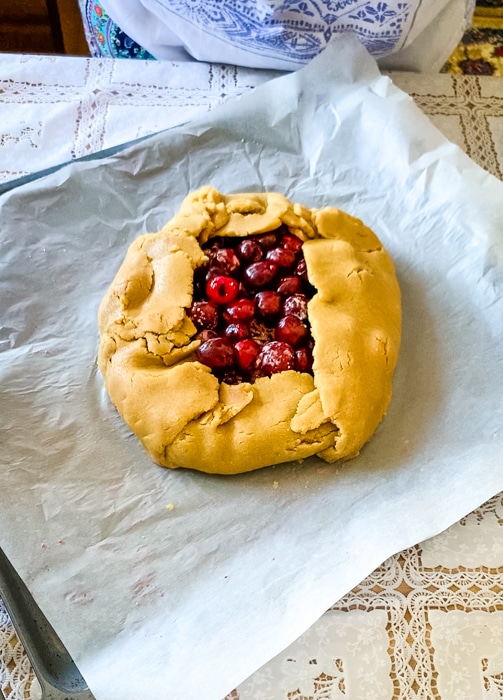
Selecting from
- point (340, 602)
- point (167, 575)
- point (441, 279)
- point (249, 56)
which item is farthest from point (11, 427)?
point (249, 56)

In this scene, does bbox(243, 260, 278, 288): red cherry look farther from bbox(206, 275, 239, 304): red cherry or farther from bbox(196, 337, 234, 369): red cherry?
bbox(196, 337, 234, 369): red cherry

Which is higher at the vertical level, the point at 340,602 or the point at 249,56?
the point at 249,56

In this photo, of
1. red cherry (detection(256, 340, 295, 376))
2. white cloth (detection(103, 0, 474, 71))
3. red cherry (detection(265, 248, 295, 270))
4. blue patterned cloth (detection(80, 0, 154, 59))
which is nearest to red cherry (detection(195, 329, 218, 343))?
red cherry (detection(256, 340, 295, 376))

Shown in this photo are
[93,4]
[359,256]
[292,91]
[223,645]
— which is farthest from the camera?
[93,4]

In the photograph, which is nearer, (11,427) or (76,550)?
(76,550)

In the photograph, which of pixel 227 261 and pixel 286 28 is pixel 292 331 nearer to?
pixel 227 261

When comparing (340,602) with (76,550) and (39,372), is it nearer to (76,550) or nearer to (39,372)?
(76,550)

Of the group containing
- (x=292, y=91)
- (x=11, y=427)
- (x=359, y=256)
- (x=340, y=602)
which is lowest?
(x=11, y=427)

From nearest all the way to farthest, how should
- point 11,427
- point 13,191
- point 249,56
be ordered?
point 11,427
point 13,191
point 249,56
